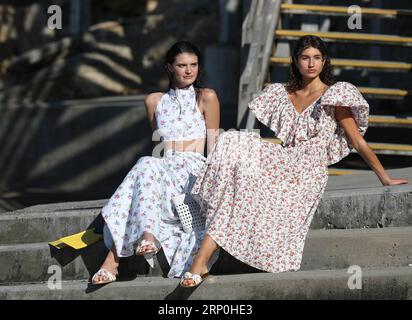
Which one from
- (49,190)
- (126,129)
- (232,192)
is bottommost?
(49,190)

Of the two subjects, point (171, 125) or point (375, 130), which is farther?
point (375, 130)

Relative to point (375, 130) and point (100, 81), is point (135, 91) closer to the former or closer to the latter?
point (100, 81)

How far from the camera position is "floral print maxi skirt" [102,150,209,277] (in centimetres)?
511

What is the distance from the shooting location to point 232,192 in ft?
16.5

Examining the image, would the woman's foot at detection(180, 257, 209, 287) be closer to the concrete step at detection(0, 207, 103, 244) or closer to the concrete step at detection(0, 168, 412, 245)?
the concrete step at detection(0, 168, 412, 245)

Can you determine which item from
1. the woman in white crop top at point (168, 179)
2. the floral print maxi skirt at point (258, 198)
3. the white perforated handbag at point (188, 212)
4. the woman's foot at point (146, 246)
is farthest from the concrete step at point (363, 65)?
the woman's foot at point (146, 246)

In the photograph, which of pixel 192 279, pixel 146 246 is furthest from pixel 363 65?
pixel 192 279

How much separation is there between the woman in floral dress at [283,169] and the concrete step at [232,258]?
0.48 ft

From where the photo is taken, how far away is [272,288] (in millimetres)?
4824

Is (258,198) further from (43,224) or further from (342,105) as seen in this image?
(43,224)

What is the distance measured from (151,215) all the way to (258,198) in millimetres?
580

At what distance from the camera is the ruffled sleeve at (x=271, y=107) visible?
5.56 metres

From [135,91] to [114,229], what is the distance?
7.92 metres
